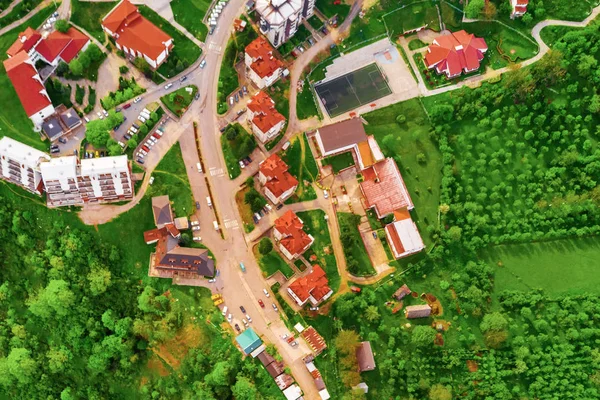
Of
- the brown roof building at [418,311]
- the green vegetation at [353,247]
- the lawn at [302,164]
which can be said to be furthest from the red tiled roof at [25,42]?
the brown roof building at [418,311]

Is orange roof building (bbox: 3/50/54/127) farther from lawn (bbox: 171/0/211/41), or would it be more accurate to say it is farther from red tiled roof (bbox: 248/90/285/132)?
red tiled roof (bbox: 248/90/285/132)

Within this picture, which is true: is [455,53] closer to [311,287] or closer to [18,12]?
[311,287]

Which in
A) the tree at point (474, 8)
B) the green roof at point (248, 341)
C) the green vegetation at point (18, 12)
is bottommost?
the green roof at point (248, 341)

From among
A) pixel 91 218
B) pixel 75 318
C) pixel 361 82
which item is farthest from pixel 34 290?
pixel 361 82

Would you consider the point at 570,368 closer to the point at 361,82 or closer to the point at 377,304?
the point at 377,304

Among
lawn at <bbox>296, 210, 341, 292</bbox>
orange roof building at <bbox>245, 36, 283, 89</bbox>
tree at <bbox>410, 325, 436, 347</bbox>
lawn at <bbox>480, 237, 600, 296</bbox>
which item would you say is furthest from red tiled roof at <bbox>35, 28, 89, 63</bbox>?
lawn at <bbox>480, 237, 600, 296</bbox>

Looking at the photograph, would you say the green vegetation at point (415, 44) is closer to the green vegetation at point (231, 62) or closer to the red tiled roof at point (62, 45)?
the green vegetation at point (231, 62)

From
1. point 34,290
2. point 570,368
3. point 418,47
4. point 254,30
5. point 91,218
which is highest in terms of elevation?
point 254,30
